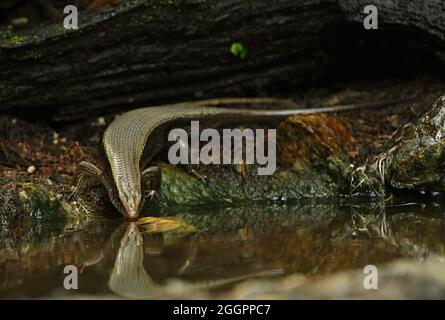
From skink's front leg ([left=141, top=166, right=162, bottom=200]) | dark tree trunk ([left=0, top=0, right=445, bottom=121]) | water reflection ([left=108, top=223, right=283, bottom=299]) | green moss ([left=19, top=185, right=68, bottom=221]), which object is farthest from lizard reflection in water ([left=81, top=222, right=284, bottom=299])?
dark tree trunk ([left=0, top=0, right=445, bottom=121])

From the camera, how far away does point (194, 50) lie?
7543 mm

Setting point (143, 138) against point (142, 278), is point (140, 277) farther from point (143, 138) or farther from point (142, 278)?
point (143, 138)

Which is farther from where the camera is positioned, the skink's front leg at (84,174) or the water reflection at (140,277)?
the skink's front leg at (84,174)

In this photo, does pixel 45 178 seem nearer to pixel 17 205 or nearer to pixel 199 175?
pixel 17 205

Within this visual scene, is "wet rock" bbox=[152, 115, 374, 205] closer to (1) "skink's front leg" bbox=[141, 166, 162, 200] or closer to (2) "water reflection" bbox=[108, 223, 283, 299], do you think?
(1) "skink's front leg" bbox=[141, 166, 162, 200]

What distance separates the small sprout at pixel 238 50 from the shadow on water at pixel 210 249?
245 centimetres

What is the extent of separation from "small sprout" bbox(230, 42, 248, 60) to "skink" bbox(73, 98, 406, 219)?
580mm

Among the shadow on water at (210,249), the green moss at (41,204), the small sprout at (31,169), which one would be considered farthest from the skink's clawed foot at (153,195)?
the small sprout at (31,169)

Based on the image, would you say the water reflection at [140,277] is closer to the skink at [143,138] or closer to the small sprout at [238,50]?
the skink at [143,138]

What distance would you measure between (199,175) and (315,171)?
3.85 feet

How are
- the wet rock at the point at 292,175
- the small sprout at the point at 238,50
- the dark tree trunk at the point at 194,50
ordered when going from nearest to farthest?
the wet rock at the point at 292,175, the dark tree trunk at the point at 194,50, the small sprout at the point at 238,50

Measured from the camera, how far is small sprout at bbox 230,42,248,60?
7602 millimetres

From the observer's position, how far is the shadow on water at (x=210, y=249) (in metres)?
3.65

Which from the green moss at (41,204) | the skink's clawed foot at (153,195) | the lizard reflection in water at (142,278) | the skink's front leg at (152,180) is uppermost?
the skink's front leg at (152,180)
